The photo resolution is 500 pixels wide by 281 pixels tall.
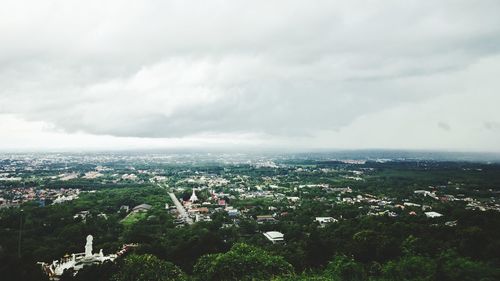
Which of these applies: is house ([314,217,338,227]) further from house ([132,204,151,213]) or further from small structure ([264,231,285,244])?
house ([132,204,151,213])

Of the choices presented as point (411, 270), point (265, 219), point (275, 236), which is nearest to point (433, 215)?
point (265, 219)

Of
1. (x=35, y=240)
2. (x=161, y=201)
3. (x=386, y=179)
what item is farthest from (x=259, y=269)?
(x=386, y=179)

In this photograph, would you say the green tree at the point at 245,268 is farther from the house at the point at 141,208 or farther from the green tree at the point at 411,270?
the house at the point at 141,208

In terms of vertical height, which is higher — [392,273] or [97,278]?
[392,273]

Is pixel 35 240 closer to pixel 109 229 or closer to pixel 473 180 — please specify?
pixel 109 229

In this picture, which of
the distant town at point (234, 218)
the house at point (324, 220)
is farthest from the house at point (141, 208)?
the house at point (324, 220)

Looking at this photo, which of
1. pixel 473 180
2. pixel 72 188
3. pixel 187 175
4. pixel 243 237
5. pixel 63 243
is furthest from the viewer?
pixel 187 175

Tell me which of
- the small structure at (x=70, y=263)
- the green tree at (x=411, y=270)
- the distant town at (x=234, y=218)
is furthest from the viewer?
the distant town at (x=234, y=218)

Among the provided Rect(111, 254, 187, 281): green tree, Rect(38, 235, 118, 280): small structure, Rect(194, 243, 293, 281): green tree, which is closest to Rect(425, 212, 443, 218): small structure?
Rect(194, 243, 293, 281): green tree
